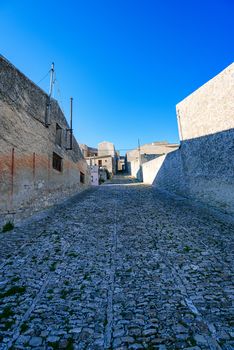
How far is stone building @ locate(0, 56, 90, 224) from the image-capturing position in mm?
6656

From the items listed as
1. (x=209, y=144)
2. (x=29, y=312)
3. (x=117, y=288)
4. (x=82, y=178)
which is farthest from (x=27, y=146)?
(x=82, y=178)

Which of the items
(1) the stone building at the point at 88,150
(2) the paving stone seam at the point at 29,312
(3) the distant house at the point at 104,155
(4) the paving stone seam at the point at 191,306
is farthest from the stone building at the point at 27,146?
(1) the stone building at the point at 88,150

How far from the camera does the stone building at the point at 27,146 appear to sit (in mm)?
6656

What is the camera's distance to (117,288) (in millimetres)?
3418

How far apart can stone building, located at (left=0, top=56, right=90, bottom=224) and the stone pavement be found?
1679 mm

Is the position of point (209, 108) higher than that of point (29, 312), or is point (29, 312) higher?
point (209, 108)

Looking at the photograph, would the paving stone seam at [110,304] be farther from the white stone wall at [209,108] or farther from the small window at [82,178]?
the small window at [82,178]

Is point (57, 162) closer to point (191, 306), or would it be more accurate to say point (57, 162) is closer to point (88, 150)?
point (191, 306)

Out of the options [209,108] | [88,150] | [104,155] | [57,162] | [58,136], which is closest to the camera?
[209,108]

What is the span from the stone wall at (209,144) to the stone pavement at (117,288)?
2.83m

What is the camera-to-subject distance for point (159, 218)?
795 centimetres

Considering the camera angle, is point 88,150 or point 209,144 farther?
point 88,150

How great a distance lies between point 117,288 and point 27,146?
6.77 meters

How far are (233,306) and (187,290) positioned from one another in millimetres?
683
